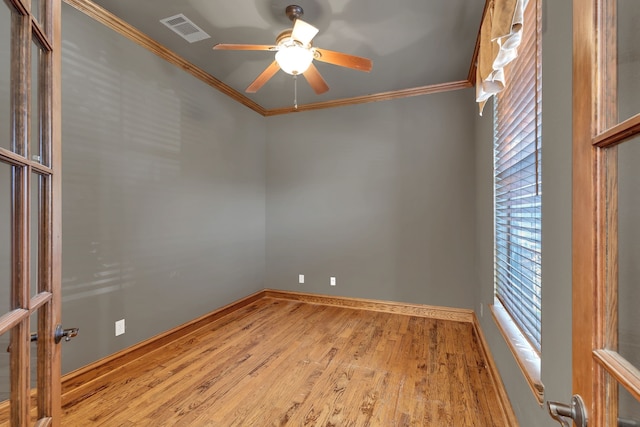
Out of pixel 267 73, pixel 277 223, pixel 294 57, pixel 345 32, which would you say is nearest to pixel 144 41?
pixel 267 73

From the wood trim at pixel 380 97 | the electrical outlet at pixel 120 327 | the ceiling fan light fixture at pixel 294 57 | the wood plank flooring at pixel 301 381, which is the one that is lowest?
the wood plank flooring at pixel 301 381

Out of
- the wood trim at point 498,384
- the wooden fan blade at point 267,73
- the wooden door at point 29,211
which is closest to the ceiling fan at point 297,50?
the wooden fan blade at point 267,73

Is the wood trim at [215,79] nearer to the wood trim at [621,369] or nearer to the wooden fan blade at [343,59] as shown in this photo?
the wooden fan blade at [343,59]

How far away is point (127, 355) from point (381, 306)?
107 inches

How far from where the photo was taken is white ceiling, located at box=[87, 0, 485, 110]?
2117 mm

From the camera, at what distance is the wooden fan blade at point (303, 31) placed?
6.00 ft

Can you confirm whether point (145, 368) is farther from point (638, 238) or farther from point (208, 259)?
point (638, 238)

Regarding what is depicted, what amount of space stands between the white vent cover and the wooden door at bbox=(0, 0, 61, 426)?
1.61m

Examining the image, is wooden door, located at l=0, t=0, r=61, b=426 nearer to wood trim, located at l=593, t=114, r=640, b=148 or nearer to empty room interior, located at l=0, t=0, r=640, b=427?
empty room interior, located at l=0, t=0, r=640, b=427

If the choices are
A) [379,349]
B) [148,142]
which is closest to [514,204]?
[379,349]

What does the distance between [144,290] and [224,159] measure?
172 cm

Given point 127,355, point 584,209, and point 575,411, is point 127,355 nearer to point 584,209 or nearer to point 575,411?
point 575,411

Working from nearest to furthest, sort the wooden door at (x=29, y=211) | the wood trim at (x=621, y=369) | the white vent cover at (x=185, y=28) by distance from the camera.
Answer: the wood trim at (x=621, y=369)
the wooden door at (x=29, y=211)
the white vent cover at (x=185, y=28)

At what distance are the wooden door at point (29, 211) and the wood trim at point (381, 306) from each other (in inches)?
126
